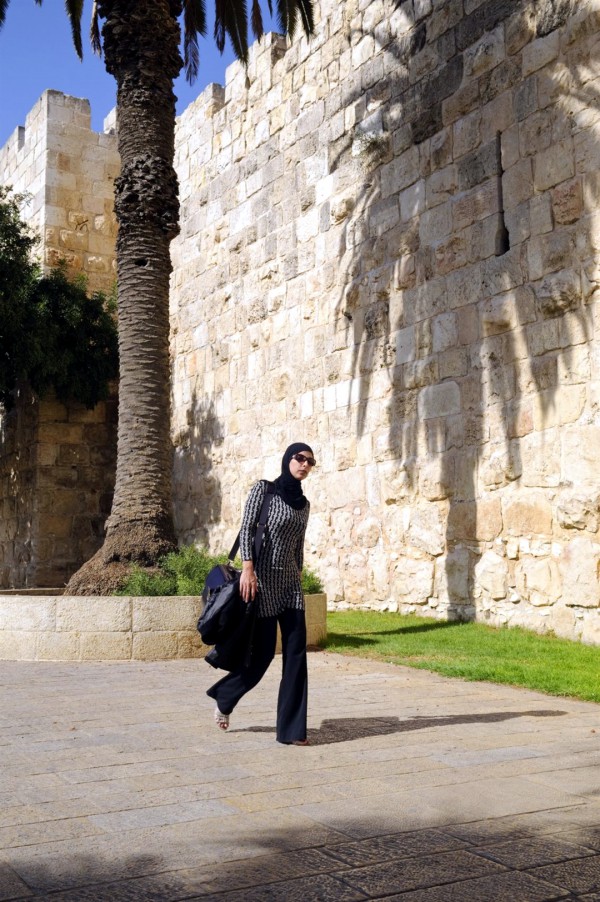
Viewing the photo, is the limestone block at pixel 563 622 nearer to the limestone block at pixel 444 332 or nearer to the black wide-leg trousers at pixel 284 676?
the limestone block at pixel 444 332

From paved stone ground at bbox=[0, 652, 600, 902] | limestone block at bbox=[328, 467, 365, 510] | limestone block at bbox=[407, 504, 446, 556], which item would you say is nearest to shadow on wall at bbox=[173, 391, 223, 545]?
limestone block at bbox=[328, 467, 365, 510]

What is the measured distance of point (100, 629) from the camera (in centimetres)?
845

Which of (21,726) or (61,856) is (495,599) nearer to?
(21,726)

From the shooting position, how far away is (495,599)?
9.80 m

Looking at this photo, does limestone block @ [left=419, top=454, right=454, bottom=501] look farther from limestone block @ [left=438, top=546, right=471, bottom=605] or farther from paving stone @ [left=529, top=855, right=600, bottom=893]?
paving stone @ [left=529, top=855, right=600, bottom=893]

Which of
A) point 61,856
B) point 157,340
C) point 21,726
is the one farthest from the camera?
→ point 157,340

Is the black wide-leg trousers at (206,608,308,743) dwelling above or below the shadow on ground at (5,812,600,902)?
above

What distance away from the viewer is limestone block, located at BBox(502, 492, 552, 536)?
30.4 ft

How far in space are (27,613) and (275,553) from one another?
419cm

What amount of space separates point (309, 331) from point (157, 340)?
3.54m

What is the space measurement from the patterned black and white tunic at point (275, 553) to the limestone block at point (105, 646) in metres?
3.58

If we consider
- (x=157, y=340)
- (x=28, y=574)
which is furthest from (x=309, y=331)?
(x=28, y=574)

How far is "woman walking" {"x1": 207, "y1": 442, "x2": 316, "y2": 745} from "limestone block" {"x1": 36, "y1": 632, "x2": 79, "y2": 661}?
3.52 m

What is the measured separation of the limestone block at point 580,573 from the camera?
28.3 feet
